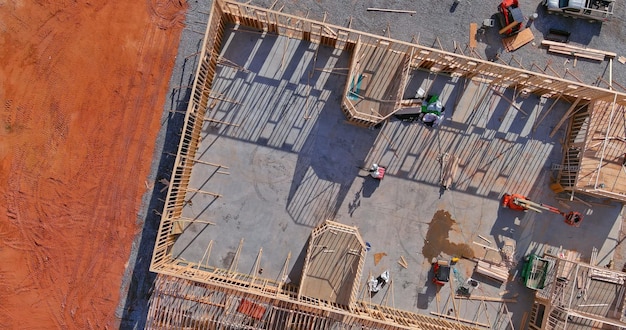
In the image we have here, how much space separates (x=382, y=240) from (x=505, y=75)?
941cm

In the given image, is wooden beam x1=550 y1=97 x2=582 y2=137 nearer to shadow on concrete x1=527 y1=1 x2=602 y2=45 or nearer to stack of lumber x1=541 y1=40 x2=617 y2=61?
stack of lumber x1=541 y1=40 x2=617 y2=61

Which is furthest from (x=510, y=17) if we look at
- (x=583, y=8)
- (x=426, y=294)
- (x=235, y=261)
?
(x=235, y=261)

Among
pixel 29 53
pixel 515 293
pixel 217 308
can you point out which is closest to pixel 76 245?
pixel 217 308

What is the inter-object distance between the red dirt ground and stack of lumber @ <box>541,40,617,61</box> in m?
17.8

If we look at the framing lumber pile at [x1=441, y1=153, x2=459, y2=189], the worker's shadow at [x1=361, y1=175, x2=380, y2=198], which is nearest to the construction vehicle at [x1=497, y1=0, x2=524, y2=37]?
the framing lumber pile at [x1=441, y1=153, x2=459, y2=189]

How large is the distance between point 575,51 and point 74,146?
24.6m

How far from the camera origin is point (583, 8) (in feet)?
58.6

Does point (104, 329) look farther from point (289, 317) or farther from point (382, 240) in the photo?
point (382, 240)

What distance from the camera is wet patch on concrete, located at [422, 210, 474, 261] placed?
61.2 feet

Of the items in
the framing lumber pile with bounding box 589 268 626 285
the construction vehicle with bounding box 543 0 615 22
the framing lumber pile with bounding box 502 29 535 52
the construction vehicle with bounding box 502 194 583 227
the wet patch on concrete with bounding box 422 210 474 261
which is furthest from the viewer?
the wet patch on concrete with bounding box 422 210 474 261

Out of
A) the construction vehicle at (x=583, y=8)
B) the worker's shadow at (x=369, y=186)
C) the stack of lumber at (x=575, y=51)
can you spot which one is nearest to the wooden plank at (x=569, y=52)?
the stack of lumber at (x=575, y=51)

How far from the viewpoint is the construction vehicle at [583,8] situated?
17875 mm

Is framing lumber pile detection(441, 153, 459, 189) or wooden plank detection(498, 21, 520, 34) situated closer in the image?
wooden plank detection(498, 21, 520, 34)

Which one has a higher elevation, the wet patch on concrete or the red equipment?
the wet patch on concrete
